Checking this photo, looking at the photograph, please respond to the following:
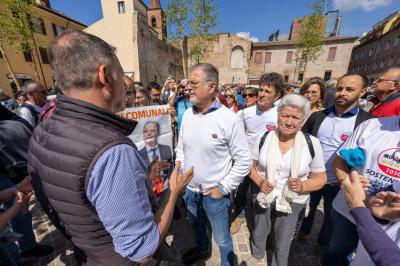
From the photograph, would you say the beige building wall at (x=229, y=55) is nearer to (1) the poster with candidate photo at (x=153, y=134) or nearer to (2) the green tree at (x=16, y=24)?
(2) the green tree at (x=16, y=24)

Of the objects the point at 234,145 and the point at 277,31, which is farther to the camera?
the point at 277,31

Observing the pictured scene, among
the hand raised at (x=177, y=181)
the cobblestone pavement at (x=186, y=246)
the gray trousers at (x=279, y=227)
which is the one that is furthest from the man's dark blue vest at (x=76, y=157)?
the cobblestone pavement at (x=186, y=246)

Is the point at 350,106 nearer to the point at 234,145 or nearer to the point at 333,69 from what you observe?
the point at 234,145

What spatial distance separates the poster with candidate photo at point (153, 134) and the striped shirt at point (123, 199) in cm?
133

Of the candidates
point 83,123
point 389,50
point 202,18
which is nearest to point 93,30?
point 202,18

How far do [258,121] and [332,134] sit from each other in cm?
110

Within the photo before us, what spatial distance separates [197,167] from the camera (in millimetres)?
2215

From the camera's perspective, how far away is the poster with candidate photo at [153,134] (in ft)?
7.62

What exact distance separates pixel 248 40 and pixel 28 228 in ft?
111

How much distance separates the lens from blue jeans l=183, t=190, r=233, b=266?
221 cm

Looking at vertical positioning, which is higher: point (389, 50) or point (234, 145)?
point (389, 50)

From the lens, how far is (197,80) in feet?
6.81

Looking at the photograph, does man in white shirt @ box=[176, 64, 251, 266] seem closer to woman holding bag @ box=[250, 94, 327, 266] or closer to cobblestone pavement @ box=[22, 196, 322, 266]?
woman holding bag @ box=[250, 94, 327, 266]

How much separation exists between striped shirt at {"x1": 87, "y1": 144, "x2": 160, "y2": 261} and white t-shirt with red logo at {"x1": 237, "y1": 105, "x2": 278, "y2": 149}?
105 inches
